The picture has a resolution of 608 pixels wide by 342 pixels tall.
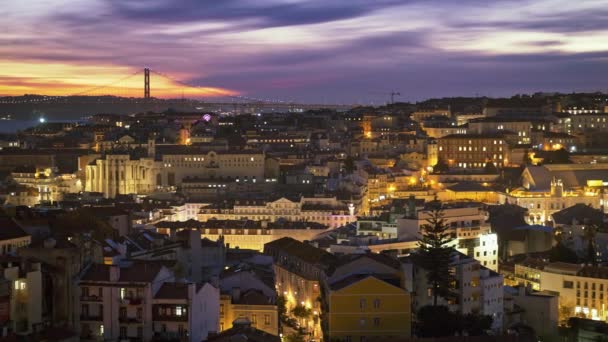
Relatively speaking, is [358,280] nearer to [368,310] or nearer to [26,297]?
[368,310]

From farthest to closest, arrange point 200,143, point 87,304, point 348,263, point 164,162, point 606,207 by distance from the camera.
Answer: point 200,143 < point 164,162 < point 606,207 < point 348,263 < point 87,304

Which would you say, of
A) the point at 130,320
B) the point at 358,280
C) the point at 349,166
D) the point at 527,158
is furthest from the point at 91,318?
the point at 527,158

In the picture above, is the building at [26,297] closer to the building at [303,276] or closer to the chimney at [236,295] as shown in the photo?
the chimney at [236,295]

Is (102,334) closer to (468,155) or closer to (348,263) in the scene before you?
(348,263)

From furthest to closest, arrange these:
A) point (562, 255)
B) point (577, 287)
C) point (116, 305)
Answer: point (562, 255)
point (577, 287)
point (116, 305)

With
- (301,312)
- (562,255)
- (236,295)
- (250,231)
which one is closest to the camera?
(236,295)

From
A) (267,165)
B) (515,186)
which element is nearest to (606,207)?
(515,186)

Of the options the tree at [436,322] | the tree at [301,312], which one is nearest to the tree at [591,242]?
the tree at [436,322]
